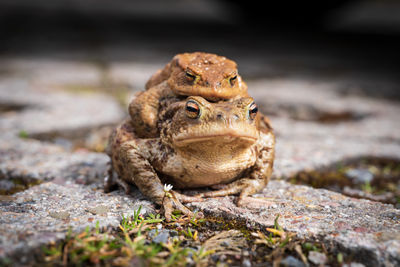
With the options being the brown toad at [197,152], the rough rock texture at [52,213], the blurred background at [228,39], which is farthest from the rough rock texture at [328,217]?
the blurred background at [228,39]

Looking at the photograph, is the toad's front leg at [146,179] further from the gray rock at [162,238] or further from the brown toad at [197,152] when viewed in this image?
the gray rock at [162,238]

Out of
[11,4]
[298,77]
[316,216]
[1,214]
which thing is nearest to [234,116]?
[316,216]

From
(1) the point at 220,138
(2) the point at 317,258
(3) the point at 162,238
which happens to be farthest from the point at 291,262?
(1) the point at 220,138

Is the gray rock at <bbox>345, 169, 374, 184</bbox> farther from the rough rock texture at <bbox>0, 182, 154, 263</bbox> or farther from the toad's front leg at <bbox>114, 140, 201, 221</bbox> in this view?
the rough rock texture at <bbox>0, 182, 154, 263</bbox>

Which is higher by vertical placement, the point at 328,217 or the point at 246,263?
the point at 328,217

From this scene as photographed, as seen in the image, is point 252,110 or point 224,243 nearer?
point 224,243

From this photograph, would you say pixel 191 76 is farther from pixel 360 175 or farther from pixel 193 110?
pixel 360 175
